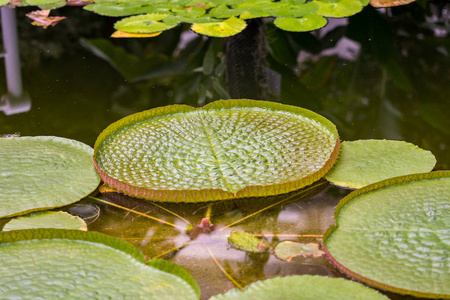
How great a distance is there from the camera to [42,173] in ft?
4.37

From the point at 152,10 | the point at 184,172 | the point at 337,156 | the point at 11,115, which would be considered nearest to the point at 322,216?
the point at 337,156

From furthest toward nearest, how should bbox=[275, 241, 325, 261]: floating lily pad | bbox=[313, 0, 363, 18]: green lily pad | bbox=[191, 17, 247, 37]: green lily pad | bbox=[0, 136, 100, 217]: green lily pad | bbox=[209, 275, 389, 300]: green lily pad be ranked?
bbox=[313, 0, 363, 18]: green lily pad < bbox=[191, 17, 247, 37]: green lily pad < bbox=[0, 136, 100, 217]: green lily pad < bbox=[275, 241, 325, 261]: floating lily pad < bbox=[209, 275, 389, 300]: green lily pad

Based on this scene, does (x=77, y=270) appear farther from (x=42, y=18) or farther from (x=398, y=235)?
(x=42, y=18)

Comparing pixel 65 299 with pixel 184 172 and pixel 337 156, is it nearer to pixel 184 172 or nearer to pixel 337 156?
pixel 184 172

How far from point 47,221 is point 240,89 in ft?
2.92

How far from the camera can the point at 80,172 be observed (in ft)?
4.44

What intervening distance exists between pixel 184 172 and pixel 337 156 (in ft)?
1.30

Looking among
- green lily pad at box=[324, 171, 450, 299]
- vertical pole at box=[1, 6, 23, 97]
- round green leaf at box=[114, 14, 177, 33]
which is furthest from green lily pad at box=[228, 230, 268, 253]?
round green leaf at box=[114, 14, 177, 33]

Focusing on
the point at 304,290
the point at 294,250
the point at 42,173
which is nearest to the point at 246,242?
the point at 294,250

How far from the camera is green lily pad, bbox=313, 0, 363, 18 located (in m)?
2.41

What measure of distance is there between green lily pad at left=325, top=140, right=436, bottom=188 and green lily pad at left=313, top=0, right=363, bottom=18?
1120 mm

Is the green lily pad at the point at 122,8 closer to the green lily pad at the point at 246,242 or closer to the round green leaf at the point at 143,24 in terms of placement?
the round green leaf at the point at 143,24

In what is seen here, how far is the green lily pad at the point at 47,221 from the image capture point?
3.86 ft

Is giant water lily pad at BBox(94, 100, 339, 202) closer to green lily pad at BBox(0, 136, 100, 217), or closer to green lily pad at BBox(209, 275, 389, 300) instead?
green lily pad at BBox(0, 136, 100, 217)
